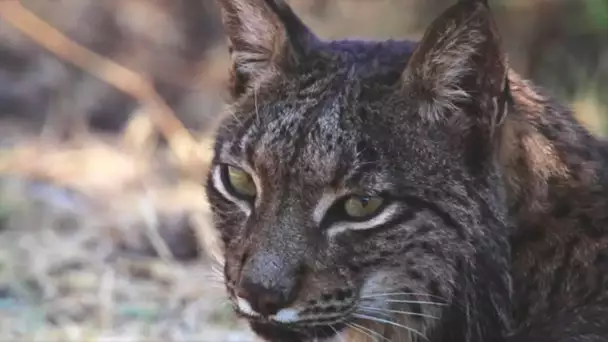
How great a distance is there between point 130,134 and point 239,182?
152 inches

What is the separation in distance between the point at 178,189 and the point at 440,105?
10.6 feet

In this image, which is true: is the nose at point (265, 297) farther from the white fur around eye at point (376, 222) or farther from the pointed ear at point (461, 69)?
the pointed ear at point (461, 69)

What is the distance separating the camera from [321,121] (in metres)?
2.47

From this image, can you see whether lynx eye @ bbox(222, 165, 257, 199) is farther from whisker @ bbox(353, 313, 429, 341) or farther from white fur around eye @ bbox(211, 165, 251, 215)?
whisker @ bbox(353, 313, 429, 341)

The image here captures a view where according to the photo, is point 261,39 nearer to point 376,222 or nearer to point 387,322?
point 376,222

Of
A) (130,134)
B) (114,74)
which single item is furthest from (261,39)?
(114,74)

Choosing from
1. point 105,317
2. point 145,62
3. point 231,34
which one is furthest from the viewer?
point 145,62

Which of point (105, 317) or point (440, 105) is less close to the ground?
point (440, 105)

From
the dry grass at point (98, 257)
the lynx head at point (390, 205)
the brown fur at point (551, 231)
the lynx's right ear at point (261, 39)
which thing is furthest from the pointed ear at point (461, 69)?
the dry grass at point (98, 257)

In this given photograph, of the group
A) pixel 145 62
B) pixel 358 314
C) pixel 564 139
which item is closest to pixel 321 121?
pixel 358 314

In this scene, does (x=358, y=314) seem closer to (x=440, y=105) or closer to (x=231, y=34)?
(x=440, y=105)

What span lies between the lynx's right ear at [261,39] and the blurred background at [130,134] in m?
0.56

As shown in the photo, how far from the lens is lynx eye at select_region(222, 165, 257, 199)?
2.56 meters

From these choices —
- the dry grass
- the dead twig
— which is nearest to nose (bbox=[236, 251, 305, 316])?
the dry grass
